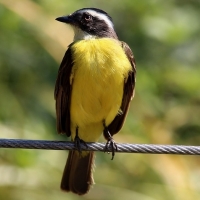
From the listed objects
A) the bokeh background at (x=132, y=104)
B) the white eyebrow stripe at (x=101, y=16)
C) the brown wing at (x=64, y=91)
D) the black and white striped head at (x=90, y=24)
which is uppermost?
the white eyebrow stripe at (x=101, y=16)

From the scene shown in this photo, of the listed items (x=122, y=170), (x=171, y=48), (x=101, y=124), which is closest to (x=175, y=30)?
(x=171, y=48)

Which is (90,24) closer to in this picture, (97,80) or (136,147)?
(97,80)

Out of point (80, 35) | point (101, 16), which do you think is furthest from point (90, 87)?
point (101, 16)

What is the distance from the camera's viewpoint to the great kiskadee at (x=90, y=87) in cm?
740

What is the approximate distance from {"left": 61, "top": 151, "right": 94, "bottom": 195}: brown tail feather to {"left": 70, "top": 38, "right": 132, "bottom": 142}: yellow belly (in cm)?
54

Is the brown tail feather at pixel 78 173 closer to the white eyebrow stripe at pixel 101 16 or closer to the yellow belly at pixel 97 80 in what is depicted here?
the yellow belly at pixel 97 80

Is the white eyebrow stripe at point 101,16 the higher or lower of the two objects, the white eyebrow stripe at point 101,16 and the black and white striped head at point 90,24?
the higher

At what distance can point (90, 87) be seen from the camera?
736 cm

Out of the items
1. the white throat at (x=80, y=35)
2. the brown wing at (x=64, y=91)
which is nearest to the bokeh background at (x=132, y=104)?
the white throat at (x=80, y=35)

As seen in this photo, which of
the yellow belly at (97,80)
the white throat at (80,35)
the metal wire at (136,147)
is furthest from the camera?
the white throat at (80,35)

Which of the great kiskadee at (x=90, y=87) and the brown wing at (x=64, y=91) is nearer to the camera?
the great kiskadee at (x=90, y=87)

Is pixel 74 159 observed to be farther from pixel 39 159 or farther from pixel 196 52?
pixel 196 52

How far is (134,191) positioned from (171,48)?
75.4 inches

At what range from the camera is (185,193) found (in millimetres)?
9023
